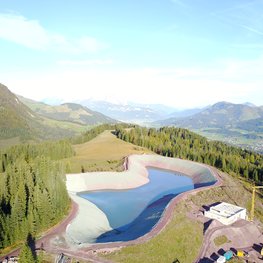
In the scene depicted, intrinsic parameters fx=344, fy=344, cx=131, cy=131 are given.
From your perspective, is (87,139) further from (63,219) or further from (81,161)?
(63,219)

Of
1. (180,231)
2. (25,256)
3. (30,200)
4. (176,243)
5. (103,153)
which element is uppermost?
(25,256)

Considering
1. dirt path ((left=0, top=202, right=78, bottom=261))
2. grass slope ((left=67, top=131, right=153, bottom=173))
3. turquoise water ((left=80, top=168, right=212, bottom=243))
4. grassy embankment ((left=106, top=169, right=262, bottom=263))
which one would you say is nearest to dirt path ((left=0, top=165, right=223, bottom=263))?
dirt path ((left=0, top=202, right=78, bottom=261))

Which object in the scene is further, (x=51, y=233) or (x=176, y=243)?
(x=51, y=233)

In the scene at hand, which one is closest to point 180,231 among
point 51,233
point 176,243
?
point 176,243

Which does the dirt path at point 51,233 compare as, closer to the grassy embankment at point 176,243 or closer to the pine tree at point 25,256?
the grassy embankment at point 176,243

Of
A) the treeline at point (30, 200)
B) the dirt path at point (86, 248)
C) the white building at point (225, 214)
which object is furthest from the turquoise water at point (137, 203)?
the treeline at point (30, 200)

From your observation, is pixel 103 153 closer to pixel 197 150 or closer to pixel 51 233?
pixel 197 150

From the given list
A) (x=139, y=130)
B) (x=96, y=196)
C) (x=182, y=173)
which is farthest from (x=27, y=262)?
(x=139, y=130)
